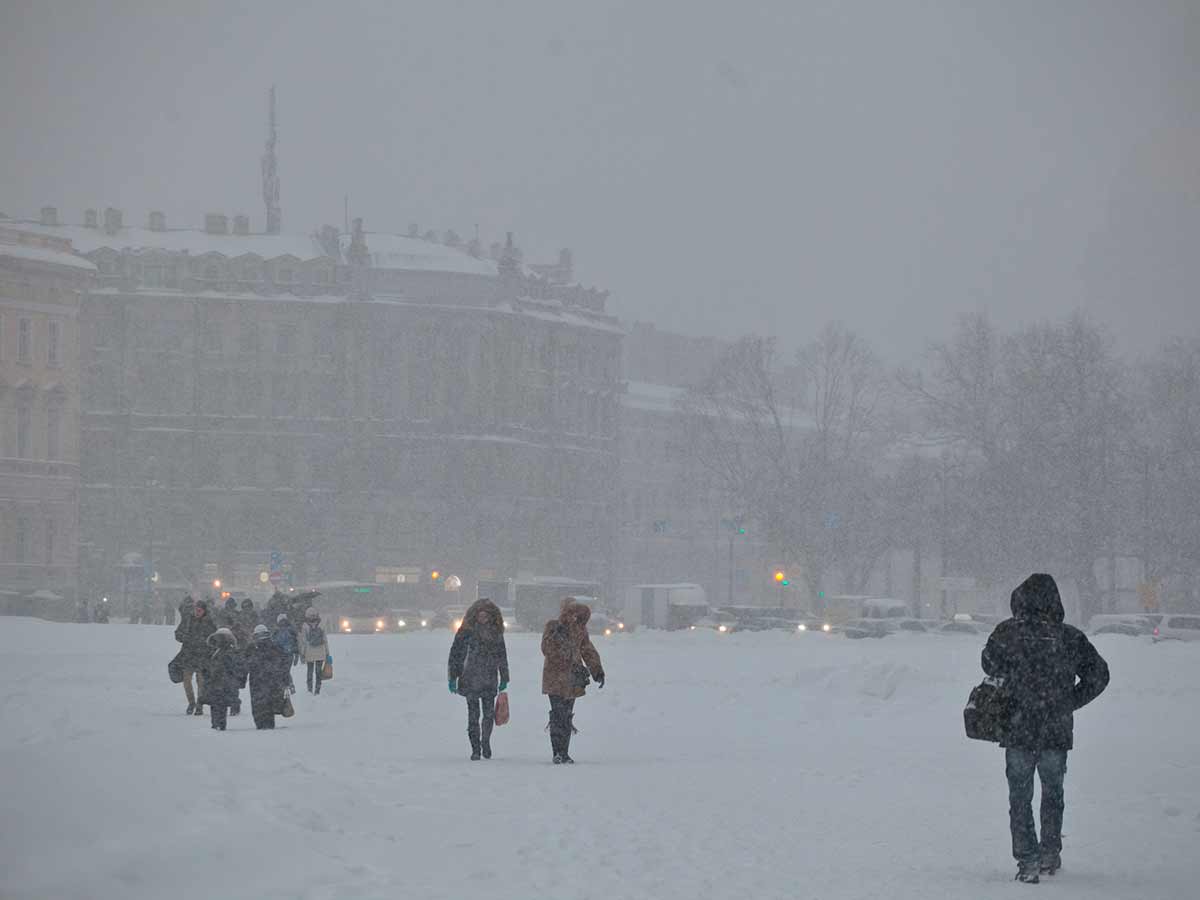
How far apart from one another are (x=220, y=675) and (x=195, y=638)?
9.34 ft

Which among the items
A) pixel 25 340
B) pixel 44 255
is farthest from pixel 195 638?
pixel 44 255

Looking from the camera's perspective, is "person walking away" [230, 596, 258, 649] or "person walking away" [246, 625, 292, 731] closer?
"person walking away" [246, 625, 292, 731]

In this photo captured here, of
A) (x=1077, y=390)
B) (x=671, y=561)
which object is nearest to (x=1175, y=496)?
(x=1077, y=390)

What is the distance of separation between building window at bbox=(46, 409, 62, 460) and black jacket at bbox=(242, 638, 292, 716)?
225 feet

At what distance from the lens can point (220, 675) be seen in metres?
23.0

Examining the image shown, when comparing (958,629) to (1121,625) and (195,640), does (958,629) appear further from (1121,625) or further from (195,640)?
(195,640)

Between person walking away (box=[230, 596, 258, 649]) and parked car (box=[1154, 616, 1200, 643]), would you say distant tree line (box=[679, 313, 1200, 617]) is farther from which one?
person walking away (box=[230, 596, 258, 649])

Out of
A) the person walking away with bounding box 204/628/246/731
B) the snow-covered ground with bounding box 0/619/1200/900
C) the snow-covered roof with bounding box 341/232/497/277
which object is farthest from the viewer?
the snow-covered roof with bounding box 341/232/497/277

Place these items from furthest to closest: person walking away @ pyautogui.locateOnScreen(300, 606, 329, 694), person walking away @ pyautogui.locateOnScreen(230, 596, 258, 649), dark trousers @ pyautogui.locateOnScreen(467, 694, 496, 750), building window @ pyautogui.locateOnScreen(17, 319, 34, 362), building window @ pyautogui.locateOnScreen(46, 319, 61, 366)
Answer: building window @ pyautogui.locateOnScreen(46, 319, 61, 366), building window @ pyautogui.locateOnScreen(17, 319, 34, 362), person walking away @ pyautogui.locateOnScreen(300, 606, 329, 694), person walking away @ pyautogui.locateOnScreen(230, 596, 258, 649), dark trousers @ pyautogui.locateOnScreen(467, 694, 496, 750)

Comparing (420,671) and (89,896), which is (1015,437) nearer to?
(420,671)

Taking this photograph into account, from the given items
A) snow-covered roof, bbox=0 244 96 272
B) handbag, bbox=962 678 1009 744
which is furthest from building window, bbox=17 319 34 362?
handbag, bbox=962 678 1009 744

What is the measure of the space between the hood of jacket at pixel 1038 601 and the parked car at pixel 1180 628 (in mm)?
49329

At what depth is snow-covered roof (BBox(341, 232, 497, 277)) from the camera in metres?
114

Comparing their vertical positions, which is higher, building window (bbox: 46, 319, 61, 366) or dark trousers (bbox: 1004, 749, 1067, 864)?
building window (bbox: 46, 319, 61, 366)
